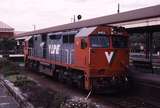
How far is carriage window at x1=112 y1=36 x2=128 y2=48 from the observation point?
1617cm

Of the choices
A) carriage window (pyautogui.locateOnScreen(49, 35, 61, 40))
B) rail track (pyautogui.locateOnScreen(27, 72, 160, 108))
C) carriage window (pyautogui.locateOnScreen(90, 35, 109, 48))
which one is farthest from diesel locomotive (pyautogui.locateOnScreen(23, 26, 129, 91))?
carriage window (pyautogui.locateOnScreen(49, 35, 61, 40))

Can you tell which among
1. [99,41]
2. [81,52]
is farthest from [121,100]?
[81,52]

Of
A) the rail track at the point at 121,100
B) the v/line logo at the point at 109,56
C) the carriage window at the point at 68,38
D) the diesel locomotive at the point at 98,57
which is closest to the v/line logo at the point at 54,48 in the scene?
the carriage window at the point at 68,38

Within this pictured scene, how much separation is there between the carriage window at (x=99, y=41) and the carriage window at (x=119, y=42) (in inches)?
14.1

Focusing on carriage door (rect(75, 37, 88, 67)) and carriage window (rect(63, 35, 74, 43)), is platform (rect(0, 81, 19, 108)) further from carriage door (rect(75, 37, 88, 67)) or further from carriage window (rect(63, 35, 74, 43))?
carriage window (rect(63, 35, 74, 43))

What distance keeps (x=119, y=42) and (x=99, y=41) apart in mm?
1089

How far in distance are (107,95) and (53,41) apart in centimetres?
671

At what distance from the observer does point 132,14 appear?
18.3 meters

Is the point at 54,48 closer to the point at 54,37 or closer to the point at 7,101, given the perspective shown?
the point at 54,37

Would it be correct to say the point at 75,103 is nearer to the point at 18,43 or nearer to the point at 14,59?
the point at 14,59

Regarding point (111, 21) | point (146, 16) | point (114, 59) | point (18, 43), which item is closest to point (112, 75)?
point (114, 59)

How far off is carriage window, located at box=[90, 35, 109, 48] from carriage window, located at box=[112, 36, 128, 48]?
1.17 ft

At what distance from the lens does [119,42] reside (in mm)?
16328

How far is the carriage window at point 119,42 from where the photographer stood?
637 inches
